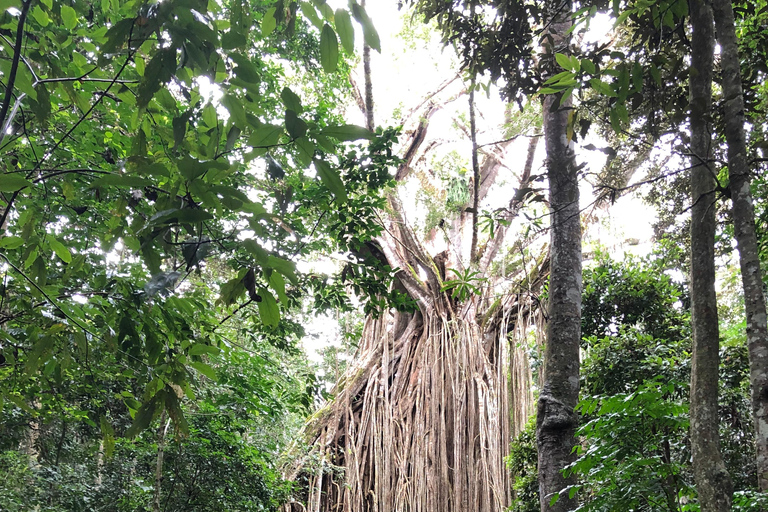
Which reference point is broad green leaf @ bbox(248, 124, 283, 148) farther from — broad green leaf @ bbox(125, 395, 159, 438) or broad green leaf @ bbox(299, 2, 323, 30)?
broad green leaf @ bbox(125, 395, 159, 438)

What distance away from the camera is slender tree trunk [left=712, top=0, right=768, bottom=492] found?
4.55 feet

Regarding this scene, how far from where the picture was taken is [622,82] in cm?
136

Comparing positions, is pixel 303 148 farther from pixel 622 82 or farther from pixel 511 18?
pixel 511 18

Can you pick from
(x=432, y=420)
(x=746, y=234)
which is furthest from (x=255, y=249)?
(x=432, y=420)

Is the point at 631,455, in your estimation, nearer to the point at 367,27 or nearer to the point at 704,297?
the point at 704,297

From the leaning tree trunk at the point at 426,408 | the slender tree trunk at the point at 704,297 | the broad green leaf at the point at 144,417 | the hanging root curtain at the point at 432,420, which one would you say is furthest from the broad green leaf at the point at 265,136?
the hanging root curtain at the point at 432,420

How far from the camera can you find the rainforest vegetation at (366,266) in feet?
3.31

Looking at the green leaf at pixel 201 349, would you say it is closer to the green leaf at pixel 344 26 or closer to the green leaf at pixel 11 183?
the green leaf at pixel 11 183

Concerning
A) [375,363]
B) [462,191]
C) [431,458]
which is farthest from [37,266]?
[462,191]

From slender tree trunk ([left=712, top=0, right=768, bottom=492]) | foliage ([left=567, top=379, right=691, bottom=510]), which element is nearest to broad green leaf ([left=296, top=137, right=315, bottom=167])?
slender tree trunk ([left=712, top=0, right=768, bottom=492])

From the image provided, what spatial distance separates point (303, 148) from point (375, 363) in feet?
21.4

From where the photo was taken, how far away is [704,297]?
1.52 meters

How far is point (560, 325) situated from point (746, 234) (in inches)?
33.8

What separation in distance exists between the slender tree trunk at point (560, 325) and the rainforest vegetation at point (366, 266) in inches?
0.5
